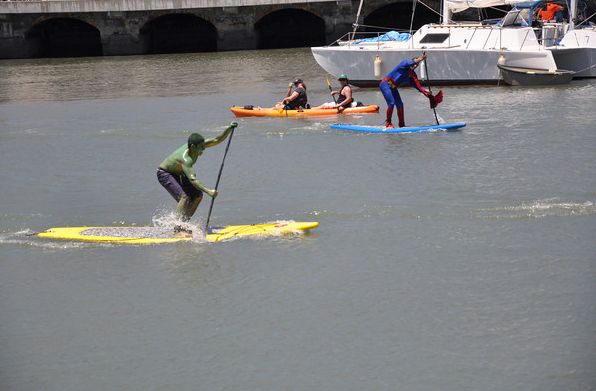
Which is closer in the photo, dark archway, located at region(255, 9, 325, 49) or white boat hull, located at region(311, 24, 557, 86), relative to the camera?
white boat hull, located at region(311, 24, 557, 86)

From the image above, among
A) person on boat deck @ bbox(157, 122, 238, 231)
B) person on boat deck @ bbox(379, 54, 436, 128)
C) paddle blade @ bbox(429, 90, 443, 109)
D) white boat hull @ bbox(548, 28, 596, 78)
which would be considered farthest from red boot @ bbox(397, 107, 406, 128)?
white boat hull @ bbox(548, 28, 596, 78)

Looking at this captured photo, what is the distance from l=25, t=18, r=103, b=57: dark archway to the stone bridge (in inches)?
3.5

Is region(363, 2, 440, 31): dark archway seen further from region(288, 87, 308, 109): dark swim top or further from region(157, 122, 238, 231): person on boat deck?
region(157, 122, 238, 231): person on boat deck

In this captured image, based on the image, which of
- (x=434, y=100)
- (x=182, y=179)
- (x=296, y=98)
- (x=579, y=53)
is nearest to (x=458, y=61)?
(x=579, y=53)

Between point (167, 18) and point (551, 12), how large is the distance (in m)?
21.9

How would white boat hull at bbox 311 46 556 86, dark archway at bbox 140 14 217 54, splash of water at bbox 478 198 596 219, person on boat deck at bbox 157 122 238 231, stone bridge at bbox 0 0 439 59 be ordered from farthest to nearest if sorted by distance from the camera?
dark archway at bbox 140 14 217 54 < stone bridge at bbox 0 0 439 59 < white boat hull at bbox 311 46 556 86 < splash of water at bbox 478 198 596 219 < person on boat deck at bbox 157 122 238 231

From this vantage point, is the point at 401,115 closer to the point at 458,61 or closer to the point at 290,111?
the point at 290,111

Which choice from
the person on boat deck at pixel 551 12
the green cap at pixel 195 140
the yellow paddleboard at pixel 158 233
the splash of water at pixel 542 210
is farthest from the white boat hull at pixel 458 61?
the green cap at pixel 195 140

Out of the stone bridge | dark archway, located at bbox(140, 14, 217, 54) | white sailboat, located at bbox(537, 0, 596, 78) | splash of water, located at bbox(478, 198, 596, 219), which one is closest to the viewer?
splash of water, located at bbox(478, 198, 596, 219)

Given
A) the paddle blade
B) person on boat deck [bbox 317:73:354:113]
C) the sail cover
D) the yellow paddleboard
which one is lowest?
the yellow paddleboard

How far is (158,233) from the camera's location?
12992mm

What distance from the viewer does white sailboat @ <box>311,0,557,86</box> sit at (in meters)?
28.0

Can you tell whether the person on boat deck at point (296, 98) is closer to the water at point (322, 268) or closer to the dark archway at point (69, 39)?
the water at point (322, 268)

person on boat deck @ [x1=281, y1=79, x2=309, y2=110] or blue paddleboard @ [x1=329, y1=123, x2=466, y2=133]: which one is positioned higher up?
person on boat deck @ [x1=281, y1=79, x2=309, y2=110]
